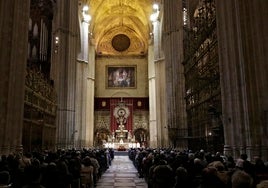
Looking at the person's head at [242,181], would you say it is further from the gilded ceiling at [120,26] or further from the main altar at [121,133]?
the gilded ceiling at [120,26]

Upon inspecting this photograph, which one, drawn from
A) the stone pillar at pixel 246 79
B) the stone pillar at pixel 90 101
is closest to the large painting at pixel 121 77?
the stone pillar at pixel 90 101

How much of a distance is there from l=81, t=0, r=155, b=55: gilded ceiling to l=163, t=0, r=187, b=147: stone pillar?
14277 millimetres

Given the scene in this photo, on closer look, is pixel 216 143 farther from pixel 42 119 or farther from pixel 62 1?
pixel 62 1

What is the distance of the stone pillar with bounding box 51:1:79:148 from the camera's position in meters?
20.3

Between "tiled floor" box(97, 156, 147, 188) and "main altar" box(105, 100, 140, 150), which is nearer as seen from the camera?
"tiled floor" box(97, 156, 147, 188)

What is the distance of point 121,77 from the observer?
43.3m

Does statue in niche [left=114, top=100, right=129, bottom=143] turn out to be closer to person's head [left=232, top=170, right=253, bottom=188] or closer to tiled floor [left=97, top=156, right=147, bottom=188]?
tiled floor [left=97, top=156, right=147, bottom=188]

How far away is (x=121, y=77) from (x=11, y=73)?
110 ft

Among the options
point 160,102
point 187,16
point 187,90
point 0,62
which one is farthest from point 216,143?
A: point 160,102

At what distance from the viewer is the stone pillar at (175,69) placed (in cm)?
2091

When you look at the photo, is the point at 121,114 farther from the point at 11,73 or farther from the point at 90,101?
the point at 11,73

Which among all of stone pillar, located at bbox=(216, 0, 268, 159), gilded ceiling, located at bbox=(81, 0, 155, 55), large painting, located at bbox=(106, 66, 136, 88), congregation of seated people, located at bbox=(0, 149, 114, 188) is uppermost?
gilded ceiling, located at bbox=(81, 0, 155, 55)

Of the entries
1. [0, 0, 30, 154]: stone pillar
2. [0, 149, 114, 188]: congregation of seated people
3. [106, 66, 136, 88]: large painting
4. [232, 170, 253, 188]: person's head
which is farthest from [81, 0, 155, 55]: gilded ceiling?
[232, 170, 253, 188]: person's head

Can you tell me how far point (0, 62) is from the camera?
9594mm
